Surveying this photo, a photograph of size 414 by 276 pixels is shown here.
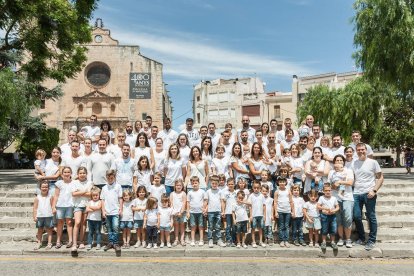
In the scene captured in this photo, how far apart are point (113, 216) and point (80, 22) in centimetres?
1116

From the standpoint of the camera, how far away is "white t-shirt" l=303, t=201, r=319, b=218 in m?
7.66

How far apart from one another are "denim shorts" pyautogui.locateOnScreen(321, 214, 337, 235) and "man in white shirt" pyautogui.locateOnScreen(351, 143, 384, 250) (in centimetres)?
47

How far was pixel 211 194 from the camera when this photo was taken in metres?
7.91

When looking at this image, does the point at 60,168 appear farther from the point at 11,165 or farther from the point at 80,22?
the point at 11,165

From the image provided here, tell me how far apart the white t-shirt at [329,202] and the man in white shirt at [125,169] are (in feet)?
12.2

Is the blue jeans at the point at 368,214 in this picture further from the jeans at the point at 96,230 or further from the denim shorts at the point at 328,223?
the jeans at the point at 96,230

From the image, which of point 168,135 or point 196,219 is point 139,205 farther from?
point 168,135

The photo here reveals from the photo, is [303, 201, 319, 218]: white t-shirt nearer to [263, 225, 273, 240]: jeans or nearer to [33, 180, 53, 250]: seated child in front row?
[263, 225, 273, 240]: jeans

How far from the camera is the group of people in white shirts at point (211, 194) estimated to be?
7.64 metres

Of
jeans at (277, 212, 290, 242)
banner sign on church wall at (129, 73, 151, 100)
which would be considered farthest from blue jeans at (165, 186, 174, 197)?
banner sign on church wall at (129, 73, 151, 100)

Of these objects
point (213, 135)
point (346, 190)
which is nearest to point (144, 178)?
point (213, 135)

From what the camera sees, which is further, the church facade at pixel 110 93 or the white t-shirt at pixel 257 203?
the church facade at pixel 110 93

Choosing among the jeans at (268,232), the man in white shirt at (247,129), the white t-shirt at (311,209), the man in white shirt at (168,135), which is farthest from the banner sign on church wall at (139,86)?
the white t-shirt at (311,209)

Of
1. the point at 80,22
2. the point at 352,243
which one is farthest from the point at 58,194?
the point at 80,22
